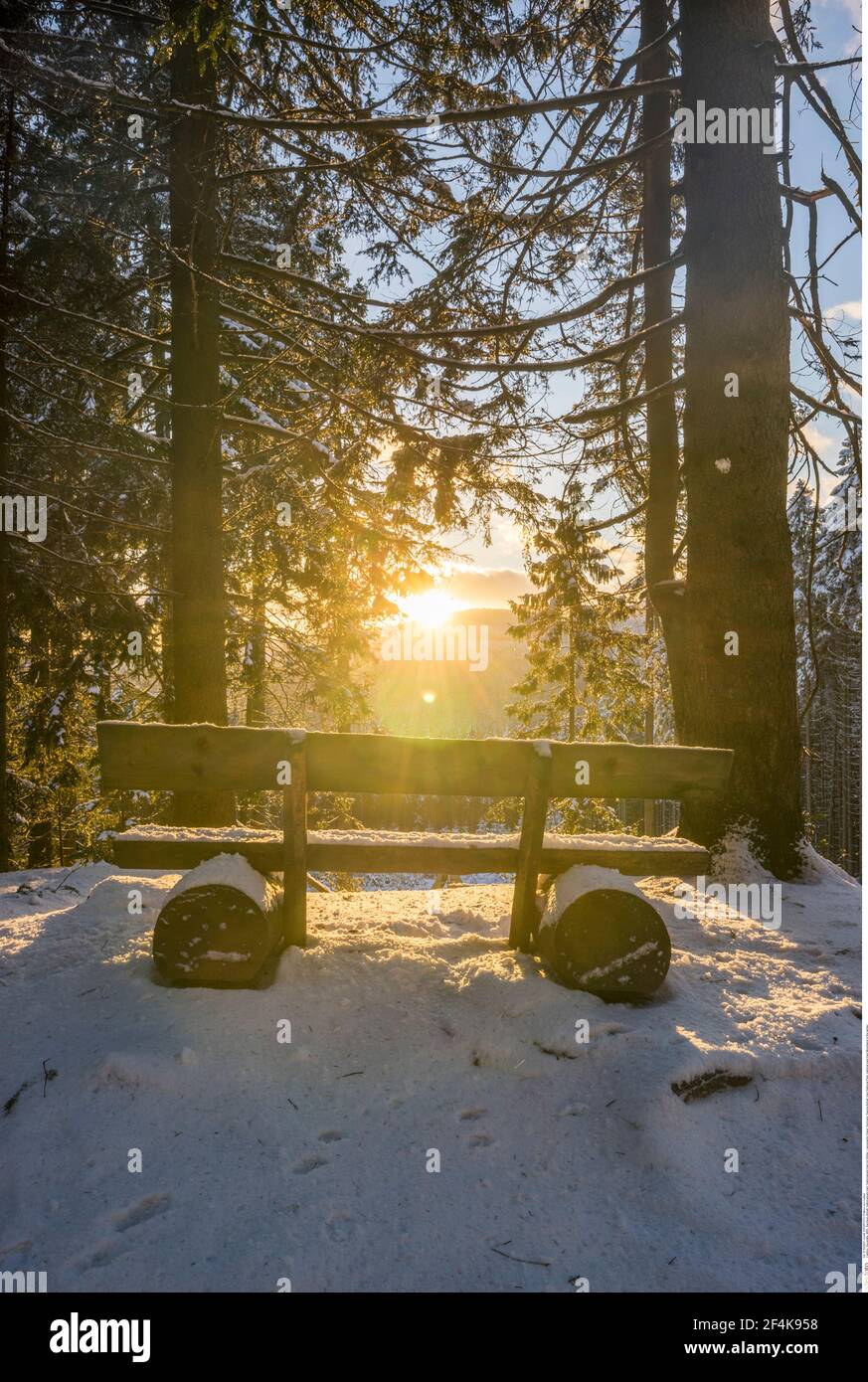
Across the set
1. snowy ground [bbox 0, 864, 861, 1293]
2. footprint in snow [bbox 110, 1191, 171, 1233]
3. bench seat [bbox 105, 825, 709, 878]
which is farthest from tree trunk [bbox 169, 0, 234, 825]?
footprint in snow [bbox 110, 1191, 171, 1233]

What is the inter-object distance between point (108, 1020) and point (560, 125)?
8403mm

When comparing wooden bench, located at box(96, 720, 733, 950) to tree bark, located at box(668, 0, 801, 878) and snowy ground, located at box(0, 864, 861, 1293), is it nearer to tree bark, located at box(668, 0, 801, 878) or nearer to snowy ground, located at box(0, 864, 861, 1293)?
snowy ground, located at box(0, 864, 861, 1293)

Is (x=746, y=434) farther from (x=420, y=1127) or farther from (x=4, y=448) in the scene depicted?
(x=4, y=448)

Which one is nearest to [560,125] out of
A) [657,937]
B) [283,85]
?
[283,85]

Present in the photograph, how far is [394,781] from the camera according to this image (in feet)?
13.1

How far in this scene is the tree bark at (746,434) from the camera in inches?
221

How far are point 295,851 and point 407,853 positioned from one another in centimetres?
67

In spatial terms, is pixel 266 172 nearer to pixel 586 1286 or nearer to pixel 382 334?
pixel 382 334

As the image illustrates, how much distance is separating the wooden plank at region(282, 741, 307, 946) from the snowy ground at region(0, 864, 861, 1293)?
163 millimetres

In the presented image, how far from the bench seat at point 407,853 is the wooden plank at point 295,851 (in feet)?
0.30

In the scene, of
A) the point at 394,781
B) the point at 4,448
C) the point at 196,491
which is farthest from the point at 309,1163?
the point at 4,448

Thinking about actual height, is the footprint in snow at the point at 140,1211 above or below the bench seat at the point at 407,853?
below

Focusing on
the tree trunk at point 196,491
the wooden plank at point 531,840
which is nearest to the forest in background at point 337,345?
the tree trunk at point 196,491

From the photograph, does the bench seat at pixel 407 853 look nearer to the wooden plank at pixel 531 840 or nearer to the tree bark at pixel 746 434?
the wooden plank at pixel 531 840
